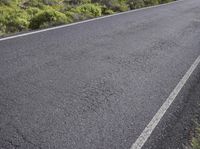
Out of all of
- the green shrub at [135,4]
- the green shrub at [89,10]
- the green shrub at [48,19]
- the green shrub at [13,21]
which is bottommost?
the green shrub at [135,4]

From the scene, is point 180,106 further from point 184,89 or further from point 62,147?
point 62,147

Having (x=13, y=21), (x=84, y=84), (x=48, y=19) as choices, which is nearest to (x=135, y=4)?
(x=48, y=19)

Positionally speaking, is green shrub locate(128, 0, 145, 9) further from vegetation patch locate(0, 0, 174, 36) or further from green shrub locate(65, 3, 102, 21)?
green shrub locate(65, 3, 102, 21)

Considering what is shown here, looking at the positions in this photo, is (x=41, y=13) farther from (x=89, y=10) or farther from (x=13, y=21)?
(x=89, y=10)

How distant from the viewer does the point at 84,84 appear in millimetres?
6023

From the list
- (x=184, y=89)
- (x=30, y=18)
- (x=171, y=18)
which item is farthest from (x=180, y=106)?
(x=171, y=18)

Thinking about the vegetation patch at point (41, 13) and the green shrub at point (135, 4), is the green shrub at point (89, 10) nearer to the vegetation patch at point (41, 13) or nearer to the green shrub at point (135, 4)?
the vegetation patch at point (41, 13)

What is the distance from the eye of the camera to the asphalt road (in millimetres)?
4336

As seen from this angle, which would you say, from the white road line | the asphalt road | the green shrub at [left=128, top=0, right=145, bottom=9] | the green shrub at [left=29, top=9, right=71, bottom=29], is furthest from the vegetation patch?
the white road line

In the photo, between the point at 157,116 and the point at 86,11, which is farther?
the point at 86,11

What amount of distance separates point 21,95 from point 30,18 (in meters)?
7.18

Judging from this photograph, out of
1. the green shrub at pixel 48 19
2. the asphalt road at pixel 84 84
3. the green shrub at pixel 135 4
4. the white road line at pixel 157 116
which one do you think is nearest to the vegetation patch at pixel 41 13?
the green shrub at pixel 48 19

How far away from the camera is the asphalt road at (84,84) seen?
14.2ft

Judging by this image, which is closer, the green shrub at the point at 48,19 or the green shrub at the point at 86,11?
the green shrub at the point at 48,19
